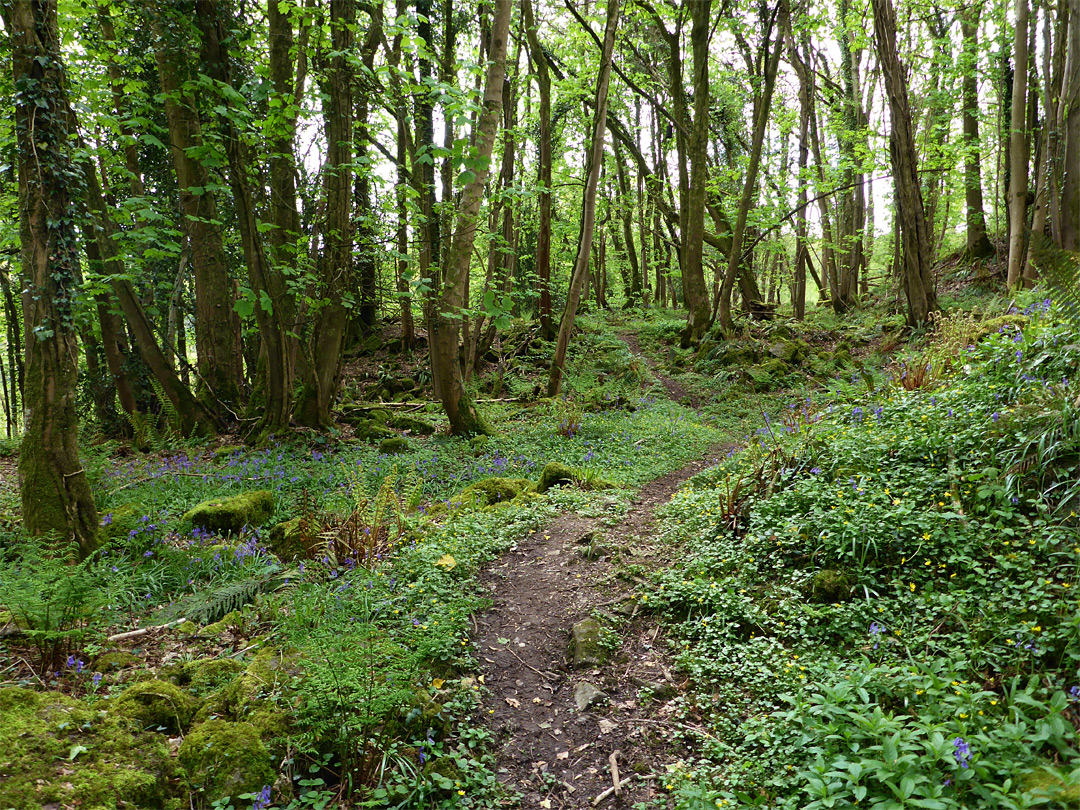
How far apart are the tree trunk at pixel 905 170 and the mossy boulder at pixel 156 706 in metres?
12.4

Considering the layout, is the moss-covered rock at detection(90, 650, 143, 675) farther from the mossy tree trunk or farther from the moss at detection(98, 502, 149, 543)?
the moss at detection(98, 502, 149, 543)

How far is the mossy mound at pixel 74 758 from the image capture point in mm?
2174

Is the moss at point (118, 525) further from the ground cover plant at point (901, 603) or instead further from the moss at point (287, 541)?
the ground cover plant at point (901, 603)

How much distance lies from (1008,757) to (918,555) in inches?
62.8

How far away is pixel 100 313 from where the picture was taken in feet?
38.0

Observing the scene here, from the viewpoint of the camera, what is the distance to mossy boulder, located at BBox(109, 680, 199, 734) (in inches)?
109

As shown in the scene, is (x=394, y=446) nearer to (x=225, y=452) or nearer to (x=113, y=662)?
(x=225, y=452)

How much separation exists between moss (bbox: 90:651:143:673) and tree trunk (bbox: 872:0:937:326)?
12564mm

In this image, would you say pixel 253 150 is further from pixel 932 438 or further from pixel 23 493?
pixel 932 438

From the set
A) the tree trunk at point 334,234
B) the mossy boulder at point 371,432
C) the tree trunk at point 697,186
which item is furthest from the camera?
the tree trunk at point 697,186

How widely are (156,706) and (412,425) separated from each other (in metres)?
8.05

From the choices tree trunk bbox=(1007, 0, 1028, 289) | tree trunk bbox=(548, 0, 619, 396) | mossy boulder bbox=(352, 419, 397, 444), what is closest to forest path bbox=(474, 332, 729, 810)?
mossy boulder bbox=(352, 419, 397, 444)

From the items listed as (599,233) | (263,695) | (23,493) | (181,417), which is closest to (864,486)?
(263,695)

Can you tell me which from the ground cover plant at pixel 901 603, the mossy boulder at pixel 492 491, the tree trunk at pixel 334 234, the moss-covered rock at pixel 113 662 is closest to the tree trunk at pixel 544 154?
the tree trunk at pixel 334 234
